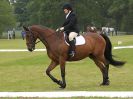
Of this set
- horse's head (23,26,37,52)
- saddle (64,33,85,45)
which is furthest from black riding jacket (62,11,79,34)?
horse's head (23,26,37,52)

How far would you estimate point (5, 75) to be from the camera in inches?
830

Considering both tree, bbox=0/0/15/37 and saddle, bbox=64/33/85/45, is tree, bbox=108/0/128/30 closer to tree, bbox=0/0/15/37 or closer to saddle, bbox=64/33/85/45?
tree, bbox=0/0/15/37

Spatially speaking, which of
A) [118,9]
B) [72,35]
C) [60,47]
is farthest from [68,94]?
[118,9]

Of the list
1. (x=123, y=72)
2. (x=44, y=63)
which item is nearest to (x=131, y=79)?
(x=123, y=72)

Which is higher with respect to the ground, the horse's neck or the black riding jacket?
the black riding jacket

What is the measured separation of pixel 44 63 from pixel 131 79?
1101 cm

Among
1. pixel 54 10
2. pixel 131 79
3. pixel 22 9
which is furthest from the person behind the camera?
pixel 22 9

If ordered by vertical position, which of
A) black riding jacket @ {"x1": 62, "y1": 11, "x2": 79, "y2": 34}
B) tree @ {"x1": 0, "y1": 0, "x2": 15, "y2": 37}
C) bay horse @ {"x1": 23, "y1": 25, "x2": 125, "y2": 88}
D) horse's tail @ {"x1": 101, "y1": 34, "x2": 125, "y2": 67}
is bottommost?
tree @ {"x1": 0, "y1": 0, "x2": 15, "y2": 37}

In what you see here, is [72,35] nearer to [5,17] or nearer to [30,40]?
[30,40]

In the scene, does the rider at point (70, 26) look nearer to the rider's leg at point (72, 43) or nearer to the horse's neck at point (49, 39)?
the rider's leg at point (72, 43)

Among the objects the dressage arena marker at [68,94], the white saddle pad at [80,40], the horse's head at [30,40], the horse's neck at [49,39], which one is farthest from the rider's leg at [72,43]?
the dressage arena marker at [68,94]

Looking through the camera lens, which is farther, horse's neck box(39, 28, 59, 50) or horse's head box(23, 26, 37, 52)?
horse's neck box(39, 28, 59, 50)

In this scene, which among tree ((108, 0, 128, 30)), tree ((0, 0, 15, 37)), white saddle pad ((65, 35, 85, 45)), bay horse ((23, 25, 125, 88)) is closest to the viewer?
bay horse ((23, 25, 125, 88))

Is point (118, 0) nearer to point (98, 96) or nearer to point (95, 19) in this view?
point (95, 19)
